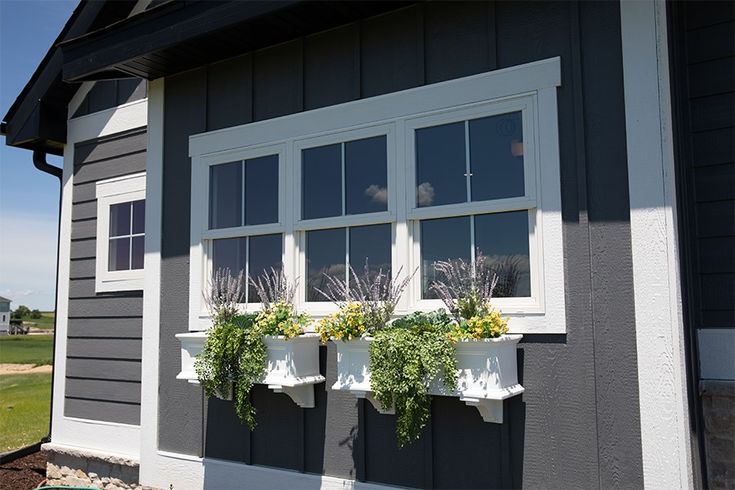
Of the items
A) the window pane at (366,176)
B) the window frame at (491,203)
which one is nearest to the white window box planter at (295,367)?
the window frame at (491,203)

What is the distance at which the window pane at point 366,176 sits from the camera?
360cm

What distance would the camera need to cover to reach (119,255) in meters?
5.44

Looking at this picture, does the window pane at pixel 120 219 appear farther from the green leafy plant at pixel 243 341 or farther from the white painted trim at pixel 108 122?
the green leafy plant at pixel 243 341

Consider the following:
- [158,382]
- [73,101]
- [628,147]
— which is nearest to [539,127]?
[628,147]

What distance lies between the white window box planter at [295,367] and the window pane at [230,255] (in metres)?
0.76

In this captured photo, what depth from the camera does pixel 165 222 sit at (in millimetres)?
4504

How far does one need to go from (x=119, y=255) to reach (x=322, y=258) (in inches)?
98.6

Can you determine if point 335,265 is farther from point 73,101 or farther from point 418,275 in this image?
point 73,101

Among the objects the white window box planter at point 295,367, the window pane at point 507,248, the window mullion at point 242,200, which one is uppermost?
the window mullion at point 242,200

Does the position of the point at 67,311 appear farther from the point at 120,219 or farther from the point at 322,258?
the point at 322,258

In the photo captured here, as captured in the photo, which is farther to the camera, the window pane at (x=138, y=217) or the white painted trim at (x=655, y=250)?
the window pane at (x=138, y=217)

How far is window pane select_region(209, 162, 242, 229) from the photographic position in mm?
4195

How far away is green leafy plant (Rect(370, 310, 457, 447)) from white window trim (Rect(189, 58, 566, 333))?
358mm

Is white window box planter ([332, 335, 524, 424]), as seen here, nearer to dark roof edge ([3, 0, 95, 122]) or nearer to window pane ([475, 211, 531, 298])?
window pane ([475, 211, 531, 298])
